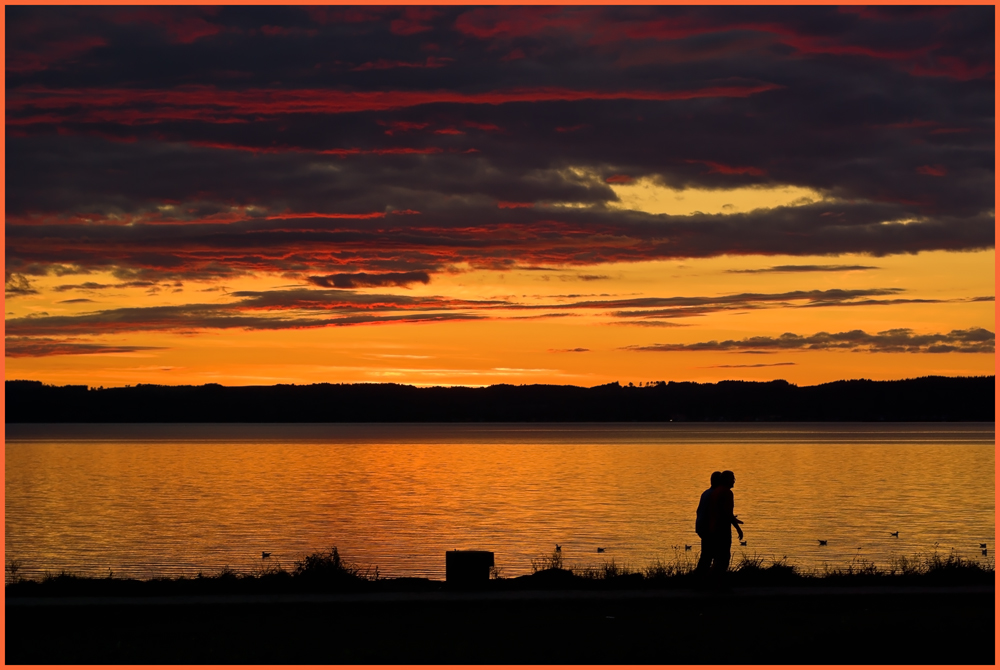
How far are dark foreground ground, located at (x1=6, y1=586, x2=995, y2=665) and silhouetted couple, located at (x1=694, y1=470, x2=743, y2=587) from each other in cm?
63

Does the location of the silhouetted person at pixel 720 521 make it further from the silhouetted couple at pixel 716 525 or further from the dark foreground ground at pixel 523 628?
the dark foreground ground at pixel 523 628

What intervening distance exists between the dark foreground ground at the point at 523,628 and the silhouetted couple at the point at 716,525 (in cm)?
63

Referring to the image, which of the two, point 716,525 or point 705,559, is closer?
point 705,559

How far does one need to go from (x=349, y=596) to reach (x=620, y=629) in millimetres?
4704

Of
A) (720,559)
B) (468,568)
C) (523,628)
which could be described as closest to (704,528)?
(720,559)

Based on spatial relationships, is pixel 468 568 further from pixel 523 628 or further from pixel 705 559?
pixel 705 559

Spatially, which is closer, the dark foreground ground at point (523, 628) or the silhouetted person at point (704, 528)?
the dark foreground ground at point (523, 628)

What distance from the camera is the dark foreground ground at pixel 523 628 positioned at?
40.2 ft

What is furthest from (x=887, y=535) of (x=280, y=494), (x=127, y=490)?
(x=127, y=490)

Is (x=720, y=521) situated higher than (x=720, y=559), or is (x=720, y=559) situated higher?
(x=720, y=521)

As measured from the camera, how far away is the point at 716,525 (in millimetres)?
17203

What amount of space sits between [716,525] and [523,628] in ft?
15.5

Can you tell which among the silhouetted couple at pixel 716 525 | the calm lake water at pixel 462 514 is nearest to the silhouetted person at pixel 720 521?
the silhouetted couple at pixel 716 525

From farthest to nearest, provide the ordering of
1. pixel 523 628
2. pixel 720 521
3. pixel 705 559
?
1. pixel 720 521
2. pixel 705 559
3. pixel 523 628
